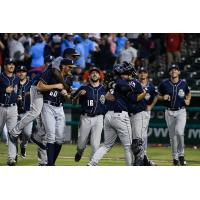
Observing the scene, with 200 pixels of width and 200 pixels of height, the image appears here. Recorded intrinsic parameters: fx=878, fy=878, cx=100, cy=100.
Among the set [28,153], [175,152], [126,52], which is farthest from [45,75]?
[126,52]

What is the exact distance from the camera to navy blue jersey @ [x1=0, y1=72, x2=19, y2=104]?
1683cm

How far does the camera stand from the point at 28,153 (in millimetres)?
19219

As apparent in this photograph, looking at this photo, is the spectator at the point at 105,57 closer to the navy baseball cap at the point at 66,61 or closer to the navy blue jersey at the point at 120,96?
the navy baseball cap at the point at 66,61

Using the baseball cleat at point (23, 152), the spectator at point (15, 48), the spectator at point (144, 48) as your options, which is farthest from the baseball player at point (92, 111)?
the spectator at point (144, 48)

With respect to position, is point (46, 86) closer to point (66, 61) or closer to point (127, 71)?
point (66, 61)

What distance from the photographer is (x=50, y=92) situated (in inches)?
586

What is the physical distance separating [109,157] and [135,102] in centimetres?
327

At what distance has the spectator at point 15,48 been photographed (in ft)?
80.9

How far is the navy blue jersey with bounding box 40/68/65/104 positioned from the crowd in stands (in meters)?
8.63

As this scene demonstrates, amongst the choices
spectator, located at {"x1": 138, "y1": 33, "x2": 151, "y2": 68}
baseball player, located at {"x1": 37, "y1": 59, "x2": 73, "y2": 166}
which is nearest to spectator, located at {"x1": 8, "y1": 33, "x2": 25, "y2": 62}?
spectator, located at {"x1": 138, "y1": 33, "x2": 151, "y2": 68}

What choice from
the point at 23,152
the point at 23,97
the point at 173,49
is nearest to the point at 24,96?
the point at 23,97

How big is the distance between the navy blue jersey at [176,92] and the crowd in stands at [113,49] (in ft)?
20.0

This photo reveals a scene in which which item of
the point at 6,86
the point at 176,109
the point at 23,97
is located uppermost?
the point at 6,86

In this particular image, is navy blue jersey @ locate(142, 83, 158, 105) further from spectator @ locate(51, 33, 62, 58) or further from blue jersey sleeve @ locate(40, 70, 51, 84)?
spectator @ locate(51, 33, 62, 58)
